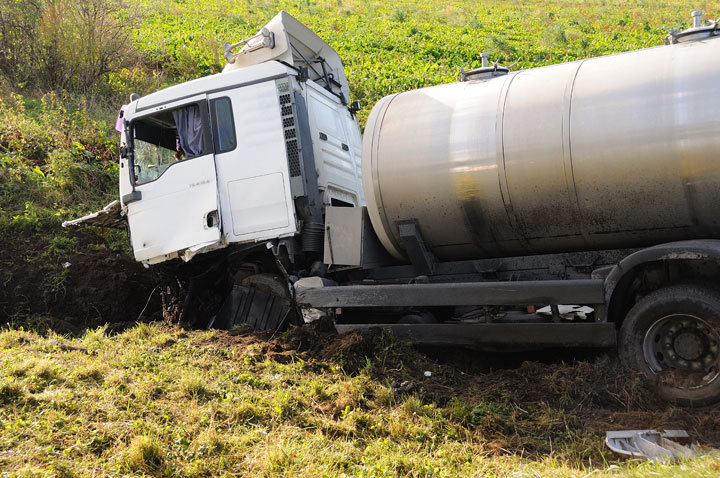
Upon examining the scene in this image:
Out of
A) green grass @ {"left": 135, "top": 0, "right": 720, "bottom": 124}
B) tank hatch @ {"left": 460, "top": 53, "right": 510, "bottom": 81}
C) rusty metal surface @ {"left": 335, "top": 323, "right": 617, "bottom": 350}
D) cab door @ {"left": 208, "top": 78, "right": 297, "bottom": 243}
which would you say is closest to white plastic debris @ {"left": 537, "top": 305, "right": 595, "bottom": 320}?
rusty metal surface @ {"left": 335, "top": 323, "right": 617, "bottom": 350}

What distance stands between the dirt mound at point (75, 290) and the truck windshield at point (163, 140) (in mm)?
2174

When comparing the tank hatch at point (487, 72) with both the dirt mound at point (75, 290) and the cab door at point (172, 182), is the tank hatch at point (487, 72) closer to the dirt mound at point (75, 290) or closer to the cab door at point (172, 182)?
the cab door at point (172, 182)

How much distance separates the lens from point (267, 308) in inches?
284

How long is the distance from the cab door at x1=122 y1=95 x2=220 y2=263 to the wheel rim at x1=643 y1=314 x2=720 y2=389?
4527mm

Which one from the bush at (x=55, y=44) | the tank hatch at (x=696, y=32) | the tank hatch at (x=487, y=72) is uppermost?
the bush at (x=55, y=44)

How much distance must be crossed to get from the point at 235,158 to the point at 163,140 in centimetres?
126

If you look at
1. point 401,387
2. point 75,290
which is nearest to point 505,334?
point 401,387

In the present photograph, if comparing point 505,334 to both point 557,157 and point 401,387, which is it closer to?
point 401,387

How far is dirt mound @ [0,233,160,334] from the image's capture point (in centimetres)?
864

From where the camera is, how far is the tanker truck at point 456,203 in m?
4.64

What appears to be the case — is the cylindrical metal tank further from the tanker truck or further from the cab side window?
the cab side window

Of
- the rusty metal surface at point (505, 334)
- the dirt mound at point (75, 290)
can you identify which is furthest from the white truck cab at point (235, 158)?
the dirt mound at point (75, 290)

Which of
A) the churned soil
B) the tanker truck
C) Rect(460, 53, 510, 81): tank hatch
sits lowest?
the churned soil

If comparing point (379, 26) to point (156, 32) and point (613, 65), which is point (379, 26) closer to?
point (156, 32)
